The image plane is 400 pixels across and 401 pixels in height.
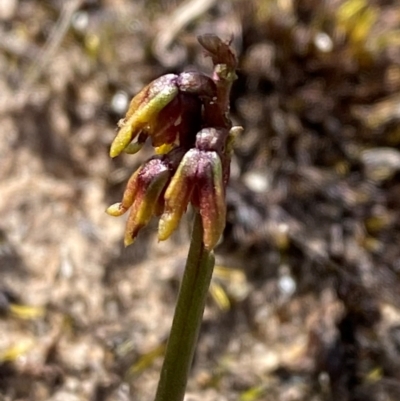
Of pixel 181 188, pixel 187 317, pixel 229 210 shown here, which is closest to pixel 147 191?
pixel 181 188

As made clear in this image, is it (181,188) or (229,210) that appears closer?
(181,188)

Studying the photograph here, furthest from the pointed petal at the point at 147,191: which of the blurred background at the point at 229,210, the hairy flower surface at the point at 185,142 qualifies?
the blurred background at the point at 229,210

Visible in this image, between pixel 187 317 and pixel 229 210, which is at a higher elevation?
pixel 229 210

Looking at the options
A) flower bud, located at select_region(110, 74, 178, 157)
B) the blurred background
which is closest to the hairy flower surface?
flower bud, located at select_region(110, 74, 178, 157)

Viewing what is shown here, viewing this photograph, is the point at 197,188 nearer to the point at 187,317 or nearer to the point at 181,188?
the point at 181,188

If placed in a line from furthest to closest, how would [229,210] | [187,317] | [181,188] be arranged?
[229,210] → [187,317] → [181,188]

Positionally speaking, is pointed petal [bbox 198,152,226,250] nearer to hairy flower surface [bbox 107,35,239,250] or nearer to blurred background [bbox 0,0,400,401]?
hairy flower surface [bbox 107,35,239,250]
